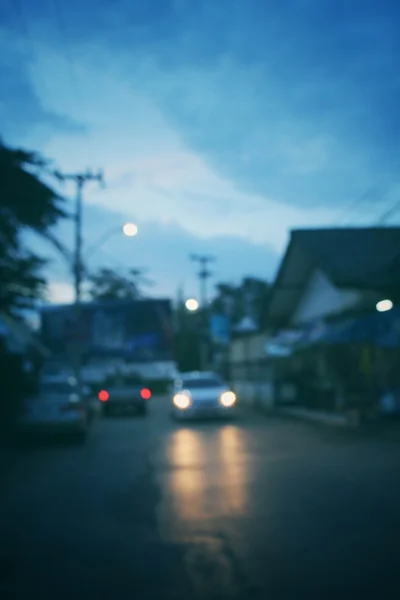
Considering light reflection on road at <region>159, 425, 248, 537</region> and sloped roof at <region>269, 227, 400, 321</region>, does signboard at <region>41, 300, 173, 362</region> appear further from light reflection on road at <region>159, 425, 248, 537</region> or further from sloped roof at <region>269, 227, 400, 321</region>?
light reflection on road at <region>159, 425, 248, 537</region>

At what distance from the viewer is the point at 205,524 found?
8.88 metres

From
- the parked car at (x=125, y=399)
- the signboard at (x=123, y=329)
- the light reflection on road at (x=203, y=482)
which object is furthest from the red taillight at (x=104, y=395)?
the signboard at (x=123, y=329)

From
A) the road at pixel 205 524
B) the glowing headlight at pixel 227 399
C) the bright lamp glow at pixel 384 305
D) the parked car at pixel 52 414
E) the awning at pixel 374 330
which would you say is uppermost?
the bright lamp glow at pixel 384 305

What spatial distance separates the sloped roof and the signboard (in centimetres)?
2893

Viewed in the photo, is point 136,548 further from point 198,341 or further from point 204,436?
point 198,341

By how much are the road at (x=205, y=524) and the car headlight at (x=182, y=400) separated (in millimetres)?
8260

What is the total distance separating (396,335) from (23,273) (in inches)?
413

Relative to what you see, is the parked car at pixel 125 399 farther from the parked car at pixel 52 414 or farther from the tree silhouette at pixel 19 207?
the parked car at pixel 52 414

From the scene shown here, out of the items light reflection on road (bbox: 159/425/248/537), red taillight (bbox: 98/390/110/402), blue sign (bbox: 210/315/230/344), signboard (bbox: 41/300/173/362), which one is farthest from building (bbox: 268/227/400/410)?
signboard (bbox: 41/300/173/362)

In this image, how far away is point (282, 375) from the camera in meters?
31.4

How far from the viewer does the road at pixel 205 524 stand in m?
6.49


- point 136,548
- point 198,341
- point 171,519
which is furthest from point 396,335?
point 198,341

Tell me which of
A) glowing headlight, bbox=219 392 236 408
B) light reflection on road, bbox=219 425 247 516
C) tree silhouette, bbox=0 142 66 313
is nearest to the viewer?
light reflection on road, bbox=219 425 247 516

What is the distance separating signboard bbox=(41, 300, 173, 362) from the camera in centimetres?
5688
